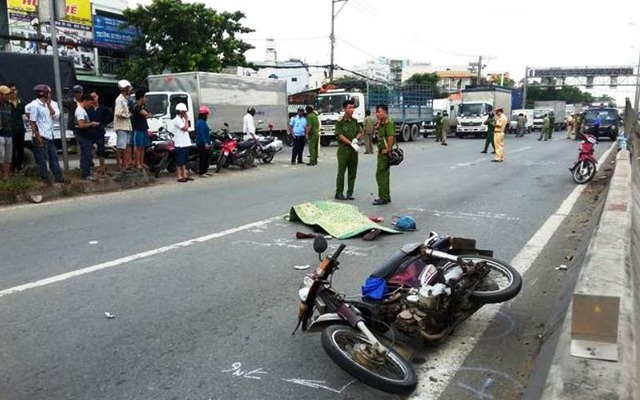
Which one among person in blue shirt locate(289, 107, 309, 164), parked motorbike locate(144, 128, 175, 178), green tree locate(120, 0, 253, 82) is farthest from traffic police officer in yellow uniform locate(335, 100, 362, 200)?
green tree locate(120, 0, 253, 82)

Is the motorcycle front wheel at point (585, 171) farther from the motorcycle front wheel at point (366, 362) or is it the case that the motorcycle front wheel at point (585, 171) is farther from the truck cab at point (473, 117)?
the truck cab at point (473, 117)

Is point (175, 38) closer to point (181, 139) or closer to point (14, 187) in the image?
point (181, 139)

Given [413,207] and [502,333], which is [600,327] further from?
[413,207]

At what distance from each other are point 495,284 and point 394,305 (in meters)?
1.11

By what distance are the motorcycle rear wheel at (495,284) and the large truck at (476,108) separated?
31912 millimetres

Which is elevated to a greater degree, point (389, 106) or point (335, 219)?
point (389, 106)

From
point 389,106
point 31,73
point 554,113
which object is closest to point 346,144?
point 31,73

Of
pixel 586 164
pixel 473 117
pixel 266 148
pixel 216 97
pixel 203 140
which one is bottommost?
pixel 586 164

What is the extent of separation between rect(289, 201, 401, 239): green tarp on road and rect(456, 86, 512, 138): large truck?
2908 cm

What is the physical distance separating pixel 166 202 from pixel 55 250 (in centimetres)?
361

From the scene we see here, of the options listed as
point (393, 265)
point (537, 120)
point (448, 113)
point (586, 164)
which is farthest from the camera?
point (537, 120)

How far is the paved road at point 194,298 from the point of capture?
346cm

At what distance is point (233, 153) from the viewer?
15.4 m

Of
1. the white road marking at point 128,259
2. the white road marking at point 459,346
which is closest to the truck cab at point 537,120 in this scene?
the white road marking at point 128,259
